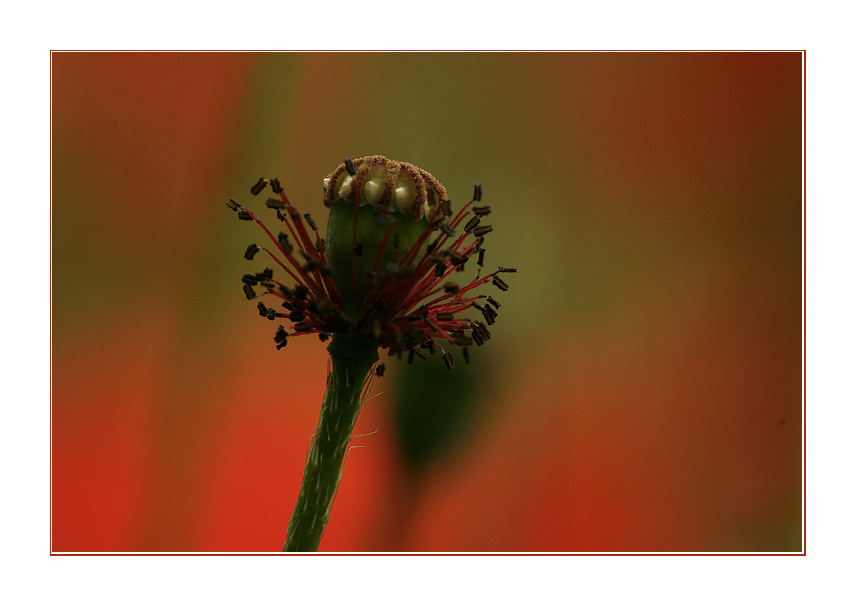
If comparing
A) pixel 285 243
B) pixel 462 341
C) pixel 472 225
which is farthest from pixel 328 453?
pixel 472 225

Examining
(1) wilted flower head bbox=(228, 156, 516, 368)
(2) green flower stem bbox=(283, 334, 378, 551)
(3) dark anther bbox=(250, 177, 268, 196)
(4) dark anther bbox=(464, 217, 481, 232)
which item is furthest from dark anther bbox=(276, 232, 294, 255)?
(4) dark anther bbox=(464, 217, 481, 232)

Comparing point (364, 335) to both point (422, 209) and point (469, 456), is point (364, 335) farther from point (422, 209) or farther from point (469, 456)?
point (469, 456)

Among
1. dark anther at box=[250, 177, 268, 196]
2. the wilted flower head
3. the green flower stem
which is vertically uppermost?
dark anther at box=[250, 177, 268, 196]

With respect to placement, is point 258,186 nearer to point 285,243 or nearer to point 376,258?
point 285,243

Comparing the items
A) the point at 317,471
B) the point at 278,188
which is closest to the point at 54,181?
the point at 278,188

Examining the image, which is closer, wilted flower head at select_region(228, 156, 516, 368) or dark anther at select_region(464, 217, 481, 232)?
wilted flower head at select_region(228, 156, 516, 368)

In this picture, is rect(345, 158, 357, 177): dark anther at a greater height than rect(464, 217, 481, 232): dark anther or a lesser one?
greater

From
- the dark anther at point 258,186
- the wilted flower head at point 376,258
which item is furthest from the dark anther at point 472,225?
the dark anther at point 258,186

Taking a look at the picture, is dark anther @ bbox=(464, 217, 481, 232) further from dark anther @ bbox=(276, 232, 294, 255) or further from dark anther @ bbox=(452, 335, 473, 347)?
dark anther @ bbox=(276, 232, 294, 255)
